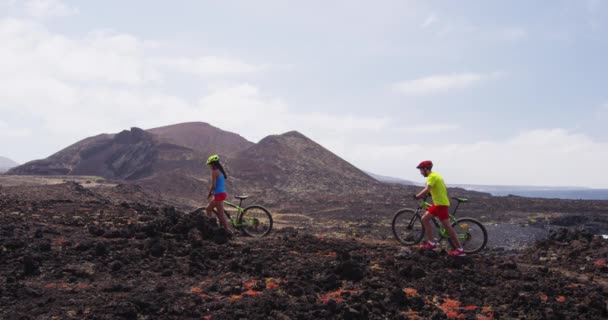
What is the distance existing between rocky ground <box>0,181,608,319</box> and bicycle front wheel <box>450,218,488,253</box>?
2.68 feet

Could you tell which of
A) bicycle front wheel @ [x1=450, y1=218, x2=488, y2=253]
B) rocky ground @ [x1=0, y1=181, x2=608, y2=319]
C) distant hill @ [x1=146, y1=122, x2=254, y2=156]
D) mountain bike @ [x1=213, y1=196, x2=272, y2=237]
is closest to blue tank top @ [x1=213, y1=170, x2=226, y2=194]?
mountain bike @ [x1=213, y1=196, x2=272, y2=237]

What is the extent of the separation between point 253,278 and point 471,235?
5.23m

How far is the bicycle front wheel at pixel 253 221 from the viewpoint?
11.1 m

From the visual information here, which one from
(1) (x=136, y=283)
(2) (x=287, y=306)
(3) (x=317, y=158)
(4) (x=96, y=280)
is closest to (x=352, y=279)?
(2) (x=287, y=306)

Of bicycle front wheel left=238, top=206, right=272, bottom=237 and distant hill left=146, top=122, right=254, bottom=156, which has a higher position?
distant hill left=146, top=122, right=254, bottom=156

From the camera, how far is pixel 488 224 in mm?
24094

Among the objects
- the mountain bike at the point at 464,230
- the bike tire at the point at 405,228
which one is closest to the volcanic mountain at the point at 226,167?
the bike tire at the point at 405,228

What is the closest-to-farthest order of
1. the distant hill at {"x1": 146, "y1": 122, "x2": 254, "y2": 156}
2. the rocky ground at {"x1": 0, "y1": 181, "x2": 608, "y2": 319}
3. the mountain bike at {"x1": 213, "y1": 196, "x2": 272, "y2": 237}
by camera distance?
the rocky ground at {"x1": 0, "y1": 181, "x2": 608, "y2": 319}
the mountain bike at {"x1": 213, "y1": 196, "x2": 272, "y2": 237}
the distant hill at {"x1": 146, "y1": 122, "x2": 254, "y2": 156}

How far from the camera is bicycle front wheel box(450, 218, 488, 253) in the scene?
9656 millimetres

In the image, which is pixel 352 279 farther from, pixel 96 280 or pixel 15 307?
pixel 15 307

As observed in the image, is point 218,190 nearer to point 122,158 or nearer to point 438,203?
point 438,203

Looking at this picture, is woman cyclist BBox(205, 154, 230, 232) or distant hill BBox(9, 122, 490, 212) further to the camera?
distant hill BBox(9, 122, 490, 212)

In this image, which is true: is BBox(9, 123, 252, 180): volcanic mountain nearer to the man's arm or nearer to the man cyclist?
the man's arm

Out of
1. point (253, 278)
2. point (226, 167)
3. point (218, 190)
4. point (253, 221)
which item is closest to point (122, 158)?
point (226, 167)
